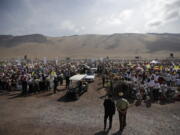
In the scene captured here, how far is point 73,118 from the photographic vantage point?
962 centimetres

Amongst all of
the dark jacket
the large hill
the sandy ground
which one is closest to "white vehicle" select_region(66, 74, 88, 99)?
the sandy ground

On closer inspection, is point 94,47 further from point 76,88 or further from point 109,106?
point 109,106

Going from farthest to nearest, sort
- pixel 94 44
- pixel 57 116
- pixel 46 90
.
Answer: pixel 94 44
pixel 46 90
pixel 57 116

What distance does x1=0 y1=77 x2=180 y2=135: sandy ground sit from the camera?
7.96 meters

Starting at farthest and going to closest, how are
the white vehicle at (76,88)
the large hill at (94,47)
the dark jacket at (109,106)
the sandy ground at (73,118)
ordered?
the large hill at (94,47) < the white vehicle at (76,88) < the sandy ground at (73,118) < the dark jacket at (109,106)

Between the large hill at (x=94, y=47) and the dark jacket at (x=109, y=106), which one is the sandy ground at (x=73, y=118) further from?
the large hill at (x=94, y=47)

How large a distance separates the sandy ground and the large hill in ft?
215

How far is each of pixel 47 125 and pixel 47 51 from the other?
87846 millimetres

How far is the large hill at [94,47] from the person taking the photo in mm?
83375

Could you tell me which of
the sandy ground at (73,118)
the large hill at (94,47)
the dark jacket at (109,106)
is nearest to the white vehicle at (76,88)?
the sandy ground at (73,118)

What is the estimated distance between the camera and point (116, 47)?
96.0 m

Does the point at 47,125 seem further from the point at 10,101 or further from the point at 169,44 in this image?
the point at 169,44

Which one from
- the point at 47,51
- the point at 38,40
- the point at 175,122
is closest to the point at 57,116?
the point at 175,122

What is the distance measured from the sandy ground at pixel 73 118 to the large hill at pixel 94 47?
65.5 m
